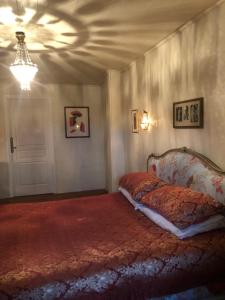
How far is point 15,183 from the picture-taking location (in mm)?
5262

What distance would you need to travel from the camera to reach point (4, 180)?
16.9 feet

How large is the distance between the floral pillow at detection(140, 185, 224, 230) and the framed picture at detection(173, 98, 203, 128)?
75 cm

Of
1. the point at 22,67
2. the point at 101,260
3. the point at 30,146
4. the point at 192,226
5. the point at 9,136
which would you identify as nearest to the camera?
the point at 101,260

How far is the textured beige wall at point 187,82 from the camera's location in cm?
219

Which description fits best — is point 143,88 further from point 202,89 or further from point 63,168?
point 63,168

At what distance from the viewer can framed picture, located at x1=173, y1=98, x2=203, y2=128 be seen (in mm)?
2420

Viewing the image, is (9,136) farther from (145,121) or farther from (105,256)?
(105,256)

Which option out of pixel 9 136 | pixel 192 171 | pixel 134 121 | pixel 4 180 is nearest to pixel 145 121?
pixel 134 121

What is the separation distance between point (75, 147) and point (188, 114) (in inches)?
131

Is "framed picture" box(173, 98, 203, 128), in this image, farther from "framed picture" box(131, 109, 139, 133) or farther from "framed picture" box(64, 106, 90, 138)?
"framed picture" box(64, 106, 90, 138)

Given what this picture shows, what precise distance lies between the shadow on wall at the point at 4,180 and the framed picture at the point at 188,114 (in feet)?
12.0

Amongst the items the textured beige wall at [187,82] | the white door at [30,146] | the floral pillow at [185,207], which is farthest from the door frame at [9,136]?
the floral pillow at [185,207]

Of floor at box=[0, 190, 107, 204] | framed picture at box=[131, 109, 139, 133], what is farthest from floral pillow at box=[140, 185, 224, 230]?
floor at box=[0, 190, 107, 204]

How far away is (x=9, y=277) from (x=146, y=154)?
2617 mm
